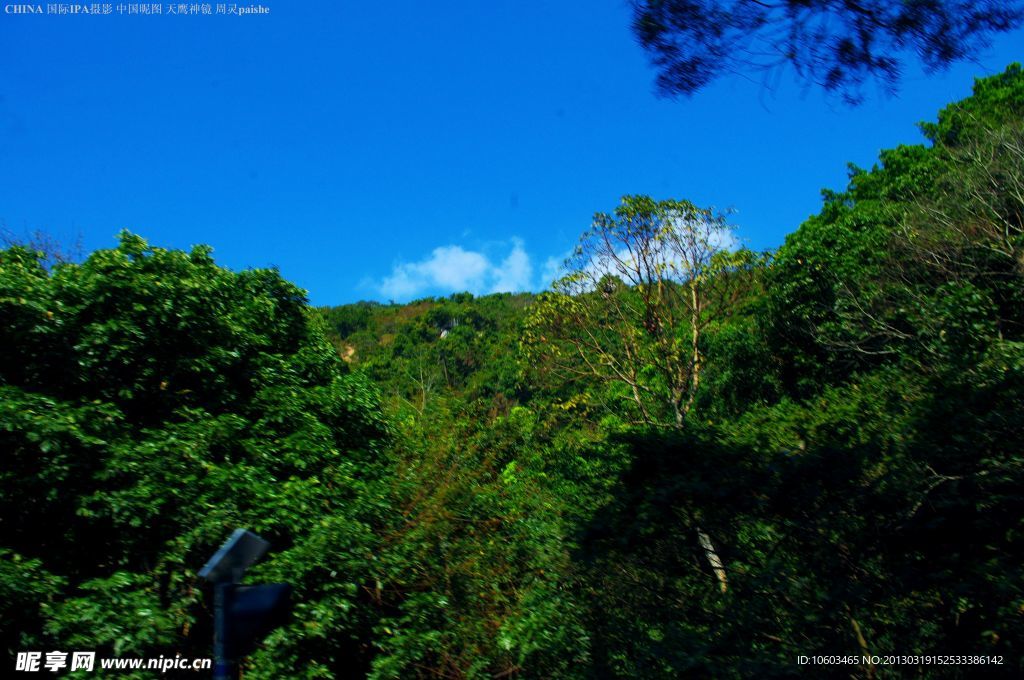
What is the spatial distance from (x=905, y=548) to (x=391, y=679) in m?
4.94

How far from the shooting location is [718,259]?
18875mm

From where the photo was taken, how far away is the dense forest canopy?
5.10 metres

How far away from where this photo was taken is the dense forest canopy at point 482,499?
5.10 meters

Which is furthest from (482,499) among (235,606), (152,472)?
(235,606)

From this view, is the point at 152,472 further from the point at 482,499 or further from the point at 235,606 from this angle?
the point at 235,606

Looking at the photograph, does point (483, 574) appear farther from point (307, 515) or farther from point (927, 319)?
point (927, 319)

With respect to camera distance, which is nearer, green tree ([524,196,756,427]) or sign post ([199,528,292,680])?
sign post ([199,528,292,680])

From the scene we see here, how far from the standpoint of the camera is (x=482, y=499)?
9.21 metres

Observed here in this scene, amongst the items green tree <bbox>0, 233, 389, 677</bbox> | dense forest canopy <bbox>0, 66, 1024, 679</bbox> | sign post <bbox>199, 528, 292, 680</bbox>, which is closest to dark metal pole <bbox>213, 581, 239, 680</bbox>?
sign post <bbox>199, 528, 292, 680</bbox>

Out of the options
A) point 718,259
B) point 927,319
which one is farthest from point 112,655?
point 718,259

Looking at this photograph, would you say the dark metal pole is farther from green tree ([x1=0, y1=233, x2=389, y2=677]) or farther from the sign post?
green tree ([x1=0, y1=233, x2=389, y2=677])

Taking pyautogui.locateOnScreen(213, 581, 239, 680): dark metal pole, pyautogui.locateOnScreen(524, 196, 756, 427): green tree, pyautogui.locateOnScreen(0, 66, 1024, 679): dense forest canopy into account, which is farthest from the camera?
pyautogui.locateOnScreen(524, 196, 756, 427): green tree

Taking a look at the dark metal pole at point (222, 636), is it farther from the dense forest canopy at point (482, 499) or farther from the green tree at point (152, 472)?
the green tree at point (152, 472)

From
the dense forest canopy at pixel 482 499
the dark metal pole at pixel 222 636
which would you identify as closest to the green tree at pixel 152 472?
the dense forest canopy at pixel 482 499
